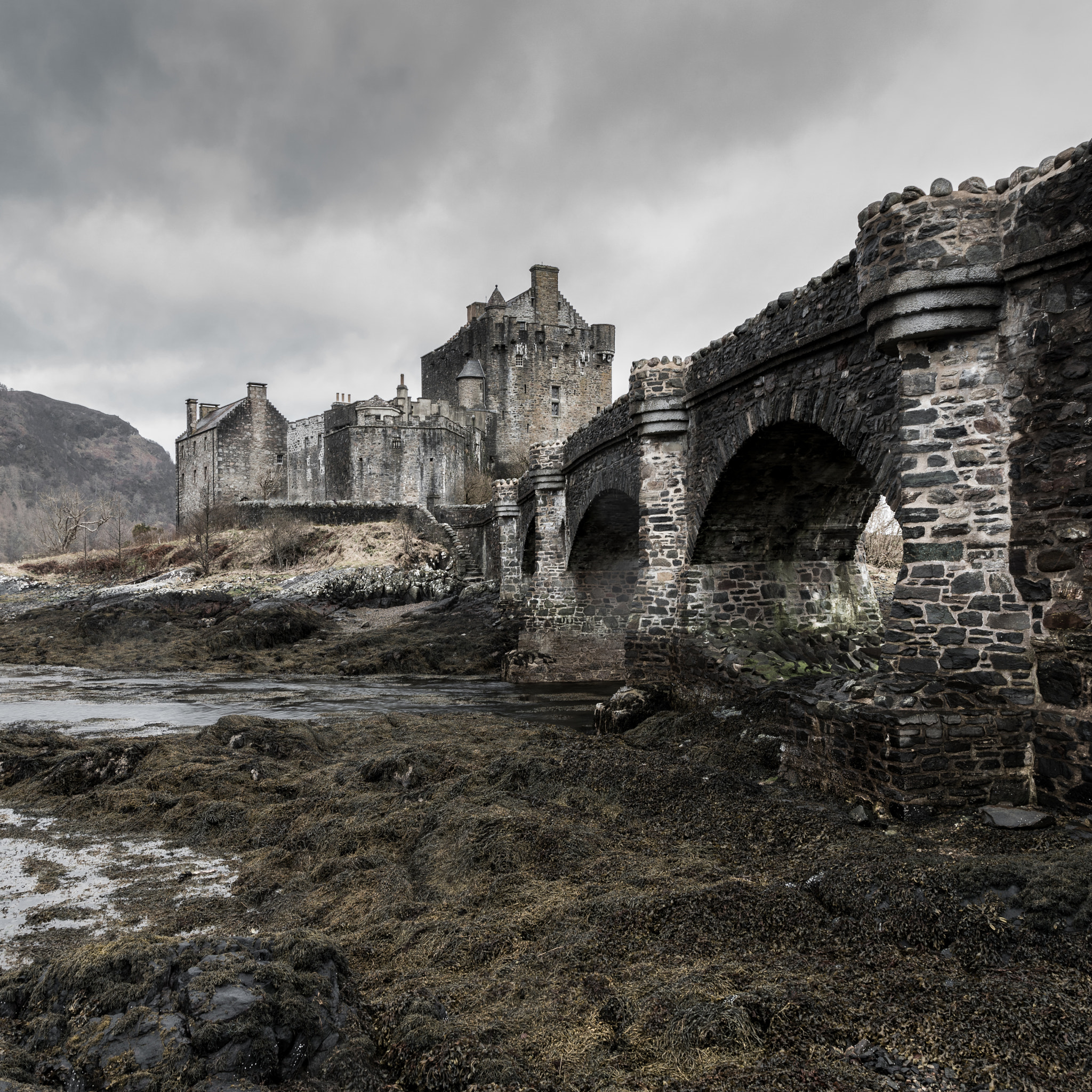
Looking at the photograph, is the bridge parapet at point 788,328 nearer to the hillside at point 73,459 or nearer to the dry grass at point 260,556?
the dry grass at point 260,556

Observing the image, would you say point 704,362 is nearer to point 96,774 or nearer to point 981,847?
point 981,847

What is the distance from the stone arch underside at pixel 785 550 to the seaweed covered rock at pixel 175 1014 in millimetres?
9489

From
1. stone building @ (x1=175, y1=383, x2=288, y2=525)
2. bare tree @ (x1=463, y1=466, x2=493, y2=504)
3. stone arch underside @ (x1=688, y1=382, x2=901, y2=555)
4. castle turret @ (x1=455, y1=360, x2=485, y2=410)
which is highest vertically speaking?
castle turret @ (x1=455, y1=360, x2=485, y2=410)

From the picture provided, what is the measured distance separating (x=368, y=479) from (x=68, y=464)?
8390 centimetres

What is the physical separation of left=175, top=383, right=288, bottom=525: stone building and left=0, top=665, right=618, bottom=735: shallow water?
94.0 ft

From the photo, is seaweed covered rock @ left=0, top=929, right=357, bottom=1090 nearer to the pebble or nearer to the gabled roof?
the pebble

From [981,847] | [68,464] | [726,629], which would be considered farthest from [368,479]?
[68,464]

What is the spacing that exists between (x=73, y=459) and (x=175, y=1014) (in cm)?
12703

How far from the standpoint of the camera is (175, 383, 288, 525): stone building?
5091cm

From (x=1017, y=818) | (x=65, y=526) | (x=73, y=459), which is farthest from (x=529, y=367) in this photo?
(x=73, y=459)

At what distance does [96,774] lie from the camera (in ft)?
31.7

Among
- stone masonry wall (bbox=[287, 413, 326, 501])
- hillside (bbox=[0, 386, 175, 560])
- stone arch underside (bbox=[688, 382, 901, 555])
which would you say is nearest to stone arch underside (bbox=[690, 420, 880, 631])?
stone arch underside (bbox=[688, 382, 901, 555])

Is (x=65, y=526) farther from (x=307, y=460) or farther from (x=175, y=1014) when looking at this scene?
(x=175, y=1014)

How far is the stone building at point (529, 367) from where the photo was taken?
5281 centimetres
